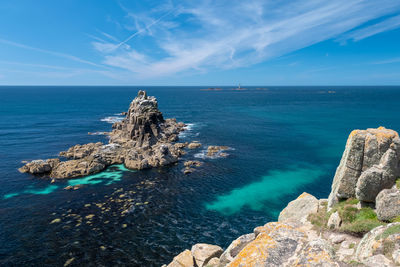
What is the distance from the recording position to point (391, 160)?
54.1ft

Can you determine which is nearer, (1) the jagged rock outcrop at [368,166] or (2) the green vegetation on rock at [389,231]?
(2) the green vegetation on rock at [389,231]

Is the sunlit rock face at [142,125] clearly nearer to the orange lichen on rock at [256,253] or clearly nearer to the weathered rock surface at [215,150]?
the weathered rock surface at [215,150]

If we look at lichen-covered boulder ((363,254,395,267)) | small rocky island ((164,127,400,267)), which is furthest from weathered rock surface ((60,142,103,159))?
lichen-covered boulder ((363,254,395,267))

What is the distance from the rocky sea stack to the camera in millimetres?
53500

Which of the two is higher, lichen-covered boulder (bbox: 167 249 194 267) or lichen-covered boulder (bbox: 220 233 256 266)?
lichen-covered boulder (bbox: 220 233 256 266)

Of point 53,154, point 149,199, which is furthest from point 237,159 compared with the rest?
point 53,154

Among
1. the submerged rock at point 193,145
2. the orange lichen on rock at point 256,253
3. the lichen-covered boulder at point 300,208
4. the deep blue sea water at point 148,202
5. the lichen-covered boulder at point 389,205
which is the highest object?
the orange lichen on rock at point 256,253

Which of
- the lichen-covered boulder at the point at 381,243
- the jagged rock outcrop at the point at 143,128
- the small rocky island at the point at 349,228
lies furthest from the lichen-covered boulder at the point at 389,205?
the jagged rock outcrop at the point at 143,128

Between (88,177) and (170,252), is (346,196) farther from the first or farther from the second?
(88,177)

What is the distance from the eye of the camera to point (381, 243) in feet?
34.3

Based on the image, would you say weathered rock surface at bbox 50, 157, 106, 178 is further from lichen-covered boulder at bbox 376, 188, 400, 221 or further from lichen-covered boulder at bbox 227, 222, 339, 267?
lichen-covered boulder at bbox 376, 188, 400, 221

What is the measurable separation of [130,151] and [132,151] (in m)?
0.80

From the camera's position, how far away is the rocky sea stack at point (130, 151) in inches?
2106

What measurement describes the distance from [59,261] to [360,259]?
103ft
